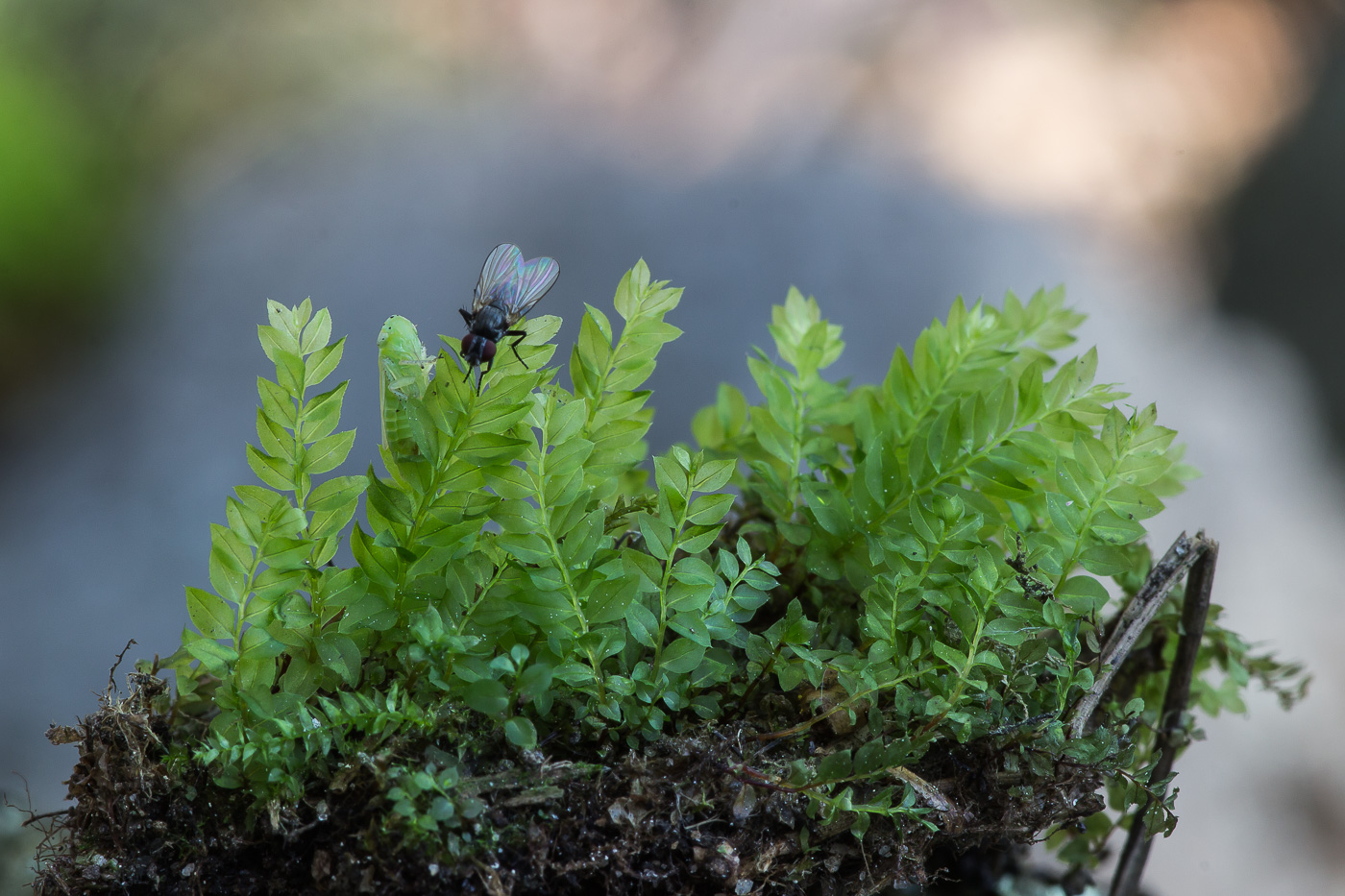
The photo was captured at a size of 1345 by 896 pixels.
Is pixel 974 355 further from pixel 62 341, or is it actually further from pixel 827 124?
pixel 62 341

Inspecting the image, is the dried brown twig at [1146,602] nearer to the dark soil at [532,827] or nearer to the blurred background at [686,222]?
the dark soil at [532,827]

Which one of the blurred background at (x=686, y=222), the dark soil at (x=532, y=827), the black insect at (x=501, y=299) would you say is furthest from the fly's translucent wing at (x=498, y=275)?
the blurred background at (x=686, y=222)

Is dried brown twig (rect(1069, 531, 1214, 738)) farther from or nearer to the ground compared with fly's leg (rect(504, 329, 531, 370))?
nearer to the ground

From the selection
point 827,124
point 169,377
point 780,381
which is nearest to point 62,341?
point 169,377

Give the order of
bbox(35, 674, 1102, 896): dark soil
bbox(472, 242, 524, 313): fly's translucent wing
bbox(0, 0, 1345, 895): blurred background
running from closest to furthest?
bbox(35, 674, 1102, 896): dark soil → bbox(472, 242, 524, 313): fly's translucent wing → bbox(0, 0, 1345, 895): blurred background

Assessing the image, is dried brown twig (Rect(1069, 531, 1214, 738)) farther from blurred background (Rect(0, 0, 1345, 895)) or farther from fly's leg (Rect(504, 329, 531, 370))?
blurred background (Rect(0, 0, 1345, 895))

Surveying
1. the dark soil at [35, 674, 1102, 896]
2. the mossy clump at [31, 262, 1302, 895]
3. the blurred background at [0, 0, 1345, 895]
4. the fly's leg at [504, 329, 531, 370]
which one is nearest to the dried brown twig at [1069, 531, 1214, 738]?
the mossy clump at [31, 262, 1302, 895]

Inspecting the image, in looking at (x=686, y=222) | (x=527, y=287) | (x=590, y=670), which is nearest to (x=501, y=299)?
(x=527, y=287)

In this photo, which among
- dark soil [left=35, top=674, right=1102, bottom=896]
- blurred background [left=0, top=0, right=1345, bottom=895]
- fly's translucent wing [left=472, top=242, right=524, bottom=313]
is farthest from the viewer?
blurred background [left=0, top=0, right=1345, bottom=895]

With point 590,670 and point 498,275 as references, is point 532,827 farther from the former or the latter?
point 498,275
